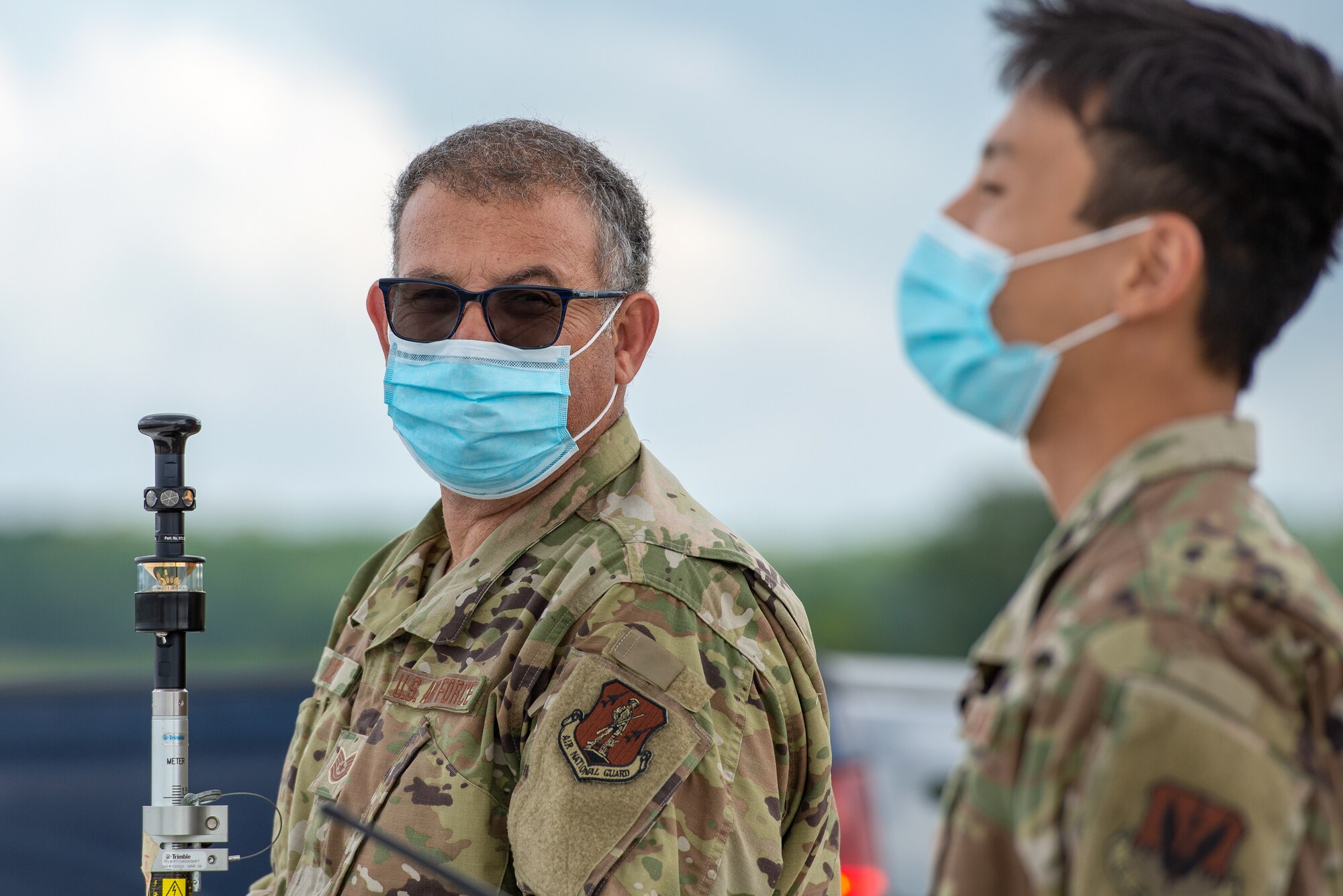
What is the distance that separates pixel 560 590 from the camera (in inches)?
86.7

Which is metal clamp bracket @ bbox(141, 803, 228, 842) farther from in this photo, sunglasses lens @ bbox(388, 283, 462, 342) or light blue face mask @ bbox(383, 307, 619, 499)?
sunglasses lens @ bbox(388, 283, 462, 342)

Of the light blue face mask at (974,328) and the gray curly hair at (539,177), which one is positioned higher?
the gray curly hair at (539,177)

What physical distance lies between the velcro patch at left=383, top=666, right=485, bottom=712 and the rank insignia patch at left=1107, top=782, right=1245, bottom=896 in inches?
48.3

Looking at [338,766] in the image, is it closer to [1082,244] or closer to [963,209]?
[963,209]

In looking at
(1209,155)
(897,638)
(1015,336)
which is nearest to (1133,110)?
(1209,155)

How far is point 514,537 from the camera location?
8.00 feet

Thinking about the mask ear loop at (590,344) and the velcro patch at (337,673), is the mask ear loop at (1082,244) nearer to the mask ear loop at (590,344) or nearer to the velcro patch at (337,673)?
the mask ear loop at (590,344)

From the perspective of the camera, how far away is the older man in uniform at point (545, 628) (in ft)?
6.55

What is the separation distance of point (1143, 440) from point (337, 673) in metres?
1.69

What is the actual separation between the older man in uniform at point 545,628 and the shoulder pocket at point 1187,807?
3.01ft

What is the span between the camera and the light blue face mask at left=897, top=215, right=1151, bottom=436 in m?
1.48

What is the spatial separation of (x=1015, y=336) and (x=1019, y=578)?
14874mm

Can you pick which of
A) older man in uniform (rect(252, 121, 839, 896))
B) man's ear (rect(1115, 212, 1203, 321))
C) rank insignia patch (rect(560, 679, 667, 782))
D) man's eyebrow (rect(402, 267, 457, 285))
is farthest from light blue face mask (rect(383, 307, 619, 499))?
man's ear (rect(1115, 212, 1203, 321))

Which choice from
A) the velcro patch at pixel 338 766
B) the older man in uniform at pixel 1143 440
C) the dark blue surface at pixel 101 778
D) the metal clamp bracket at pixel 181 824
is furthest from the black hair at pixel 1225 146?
the dark blue surface at pixel 101 778
